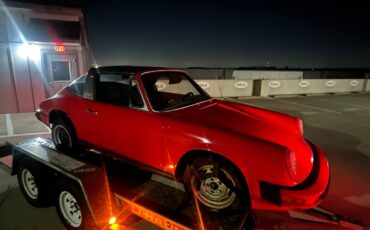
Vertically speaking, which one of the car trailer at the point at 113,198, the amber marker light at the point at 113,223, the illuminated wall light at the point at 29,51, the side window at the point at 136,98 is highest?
the illuminated wall light at the point at 29,51

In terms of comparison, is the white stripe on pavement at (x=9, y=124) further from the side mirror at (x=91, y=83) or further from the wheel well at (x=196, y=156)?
the wheel well at (x=196, y=156)

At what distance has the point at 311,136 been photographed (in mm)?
6980

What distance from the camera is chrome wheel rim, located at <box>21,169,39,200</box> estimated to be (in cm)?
351

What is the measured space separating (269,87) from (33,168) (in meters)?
14.1

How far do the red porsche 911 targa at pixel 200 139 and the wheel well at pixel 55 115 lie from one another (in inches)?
4.4

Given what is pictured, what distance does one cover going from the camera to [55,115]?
165 inches

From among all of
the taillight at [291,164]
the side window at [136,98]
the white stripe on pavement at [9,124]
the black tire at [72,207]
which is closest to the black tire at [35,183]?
the black tire at [72,207]

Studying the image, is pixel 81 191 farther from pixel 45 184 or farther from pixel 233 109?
pixel 233 109

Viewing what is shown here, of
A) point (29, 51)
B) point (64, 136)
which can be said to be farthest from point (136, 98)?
point (29, 51)

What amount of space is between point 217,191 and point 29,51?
9.77 meters

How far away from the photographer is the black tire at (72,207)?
269 cm

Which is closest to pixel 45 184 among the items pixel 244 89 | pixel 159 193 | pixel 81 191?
pixel 81 191

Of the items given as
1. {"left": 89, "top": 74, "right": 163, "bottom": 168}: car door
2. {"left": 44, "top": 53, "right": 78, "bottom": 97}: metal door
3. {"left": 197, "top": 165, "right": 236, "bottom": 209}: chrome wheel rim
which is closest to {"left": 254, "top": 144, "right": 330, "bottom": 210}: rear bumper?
{"left": 197, "top": 165, "right": 236, "bottom": 209}: chrome wheel rim

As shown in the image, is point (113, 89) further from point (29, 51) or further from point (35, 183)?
point (29, 51)
